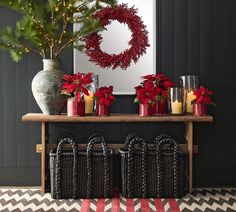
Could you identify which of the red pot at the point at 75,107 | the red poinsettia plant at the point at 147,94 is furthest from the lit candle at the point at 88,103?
the red poinsettia plant at the point at 147,94

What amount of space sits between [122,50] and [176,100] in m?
0.61

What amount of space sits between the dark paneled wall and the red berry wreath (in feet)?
0.51

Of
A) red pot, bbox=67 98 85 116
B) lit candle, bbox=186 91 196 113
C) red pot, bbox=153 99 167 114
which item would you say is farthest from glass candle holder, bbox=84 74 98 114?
lit candle, bbox=186 91 196 113

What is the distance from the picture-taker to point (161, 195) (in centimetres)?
267

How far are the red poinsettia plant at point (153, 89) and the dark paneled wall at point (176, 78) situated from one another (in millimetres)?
263

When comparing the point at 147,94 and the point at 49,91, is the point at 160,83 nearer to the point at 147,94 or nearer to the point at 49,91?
the point at 147,94

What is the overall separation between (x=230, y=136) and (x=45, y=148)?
148 cm

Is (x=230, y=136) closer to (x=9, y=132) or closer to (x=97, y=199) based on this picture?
(x=97, y=199)

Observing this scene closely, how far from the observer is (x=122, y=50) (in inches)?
117

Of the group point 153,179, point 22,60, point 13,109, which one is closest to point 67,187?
point 153,179

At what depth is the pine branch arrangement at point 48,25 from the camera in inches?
107

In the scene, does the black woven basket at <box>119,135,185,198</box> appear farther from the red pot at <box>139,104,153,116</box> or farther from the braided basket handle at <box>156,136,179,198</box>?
the red pot at <box>139,104,153,116</box>

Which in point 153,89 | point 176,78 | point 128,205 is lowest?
point 128,205

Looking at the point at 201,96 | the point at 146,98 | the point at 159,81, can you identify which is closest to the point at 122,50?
the point at 159,81
